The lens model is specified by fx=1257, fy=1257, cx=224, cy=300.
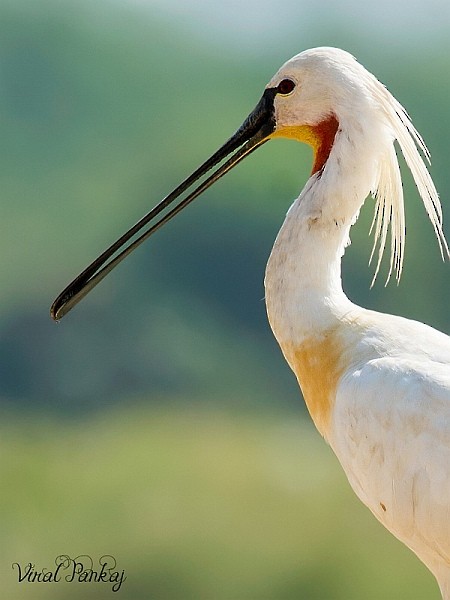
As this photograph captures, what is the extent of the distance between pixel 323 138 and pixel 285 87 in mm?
183

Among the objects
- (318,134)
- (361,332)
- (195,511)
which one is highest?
(318,134)

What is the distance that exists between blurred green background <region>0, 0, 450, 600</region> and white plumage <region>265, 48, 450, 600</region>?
5015 mm

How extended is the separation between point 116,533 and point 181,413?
2170 mm

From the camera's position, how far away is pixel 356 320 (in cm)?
336

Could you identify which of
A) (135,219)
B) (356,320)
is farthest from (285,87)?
(135,219)

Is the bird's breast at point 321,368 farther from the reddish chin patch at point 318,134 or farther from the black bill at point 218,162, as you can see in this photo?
the black bill at point 218,162

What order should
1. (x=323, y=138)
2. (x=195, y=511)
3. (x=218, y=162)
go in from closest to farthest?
1. (x=323, y=138)
2. (x=218, y=162)
3. (x=195, y=511)

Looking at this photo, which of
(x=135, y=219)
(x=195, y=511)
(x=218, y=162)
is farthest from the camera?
(x=135, y=219)

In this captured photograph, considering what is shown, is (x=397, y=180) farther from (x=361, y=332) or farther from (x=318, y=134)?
(x=361, y=332)

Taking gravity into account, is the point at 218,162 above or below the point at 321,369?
above

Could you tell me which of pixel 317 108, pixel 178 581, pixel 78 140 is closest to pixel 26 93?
pixel 78 140

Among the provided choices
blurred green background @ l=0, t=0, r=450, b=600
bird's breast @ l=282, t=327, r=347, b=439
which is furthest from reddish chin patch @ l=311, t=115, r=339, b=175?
blurred green background @ l=0, t=0, r=450, b=600

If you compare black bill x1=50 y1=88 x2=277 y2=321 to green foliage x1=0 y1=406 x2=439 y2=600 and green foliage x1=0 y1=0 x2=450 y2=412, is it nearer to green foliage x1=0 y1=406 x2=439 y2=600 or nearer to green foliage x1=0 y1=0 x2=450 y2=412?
green foliage x1=0 y1=406 x2=439 y2=600

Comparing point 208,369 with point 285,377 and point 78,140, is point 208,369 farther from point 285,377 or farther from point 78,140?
point 78,140
